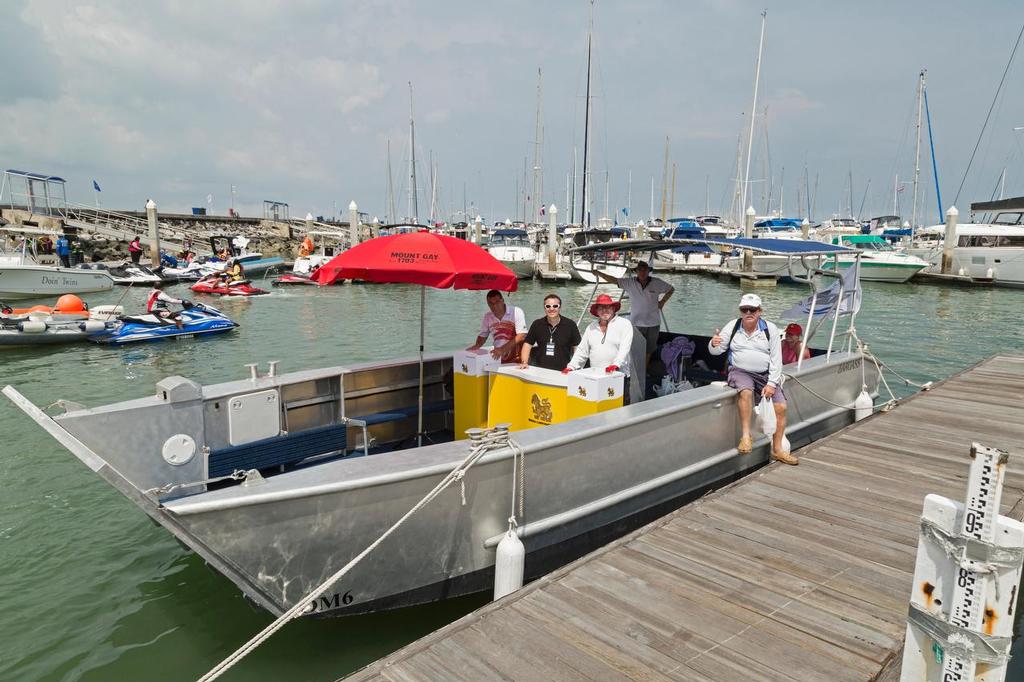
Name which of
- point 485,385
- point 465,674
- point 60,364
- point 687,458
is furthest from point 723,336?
point 60,364

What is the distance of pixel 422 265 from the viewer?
515cm

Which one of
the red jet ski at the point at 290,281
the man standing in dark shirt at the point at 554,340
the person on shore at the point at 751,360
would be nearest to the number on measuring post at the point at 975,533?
the person on shore at the point at 751,360

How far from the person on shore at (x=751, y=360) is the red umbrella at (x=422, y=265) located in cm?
216

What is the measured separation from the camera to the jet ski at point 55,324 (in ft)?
52.1

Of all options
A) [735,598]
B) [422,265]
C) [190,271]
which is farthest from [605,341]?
[190,271]

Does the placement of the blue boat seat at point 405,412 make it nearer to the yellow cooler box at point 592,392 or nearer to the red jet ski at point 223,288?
the yellow cooler box at point 592,392

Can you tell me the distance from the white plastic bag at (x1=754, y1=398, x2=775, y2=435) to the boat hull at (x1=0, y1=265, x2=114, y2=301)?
2935 centimetres

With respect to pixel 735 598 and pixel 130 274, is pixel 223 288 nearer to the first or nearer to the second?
pixel 130 274

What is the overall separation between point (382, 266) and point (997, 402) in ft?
27.8

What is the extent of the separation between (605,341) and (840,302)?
364cm

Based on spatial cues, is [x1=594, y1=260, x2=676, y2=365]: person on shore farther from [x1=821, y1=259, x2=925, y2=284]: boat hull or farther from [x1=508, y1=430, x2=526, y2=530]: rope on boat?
[x1=821, y1=259, x2=925, y2=284]: boat hull

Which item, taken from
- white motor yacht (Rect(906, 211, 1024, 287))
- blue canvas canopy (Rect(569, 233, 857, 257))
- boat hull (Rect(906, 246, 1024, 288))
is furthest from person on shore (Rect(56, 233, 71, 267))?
white motor yacht (Rect(906, 211, 1024, 287))

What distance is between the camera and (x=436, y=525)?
4109mm

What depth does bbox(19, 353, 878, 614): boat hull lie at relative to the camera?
363 centimetres
